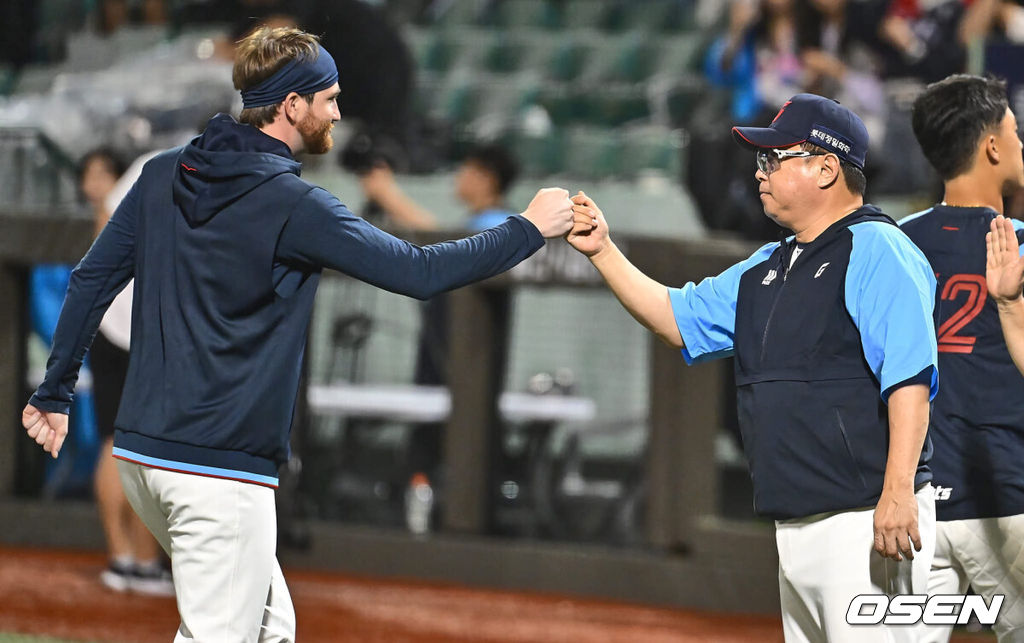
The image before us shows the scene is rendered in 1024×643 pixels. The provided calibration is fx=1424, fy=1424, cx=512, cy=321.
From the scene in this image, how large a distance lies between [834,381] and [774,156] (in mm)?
540

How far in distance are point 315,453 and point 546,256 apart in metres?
1.74

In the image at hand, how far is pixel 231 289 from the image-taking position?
315cm

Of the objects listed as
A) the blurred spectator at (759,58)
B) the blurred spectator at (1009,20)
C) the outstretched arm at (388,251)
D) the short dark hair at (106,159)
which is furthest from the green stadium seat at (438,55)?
the outstretched arm at (388,251)

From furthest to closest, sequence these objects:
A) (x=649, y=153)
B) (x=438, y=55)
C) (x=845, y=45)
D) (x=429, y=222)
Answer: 1. (x=438, y=55)
2. (x=649, y=153)
3. (x=845, y=45)
4. (x=429, y=222)

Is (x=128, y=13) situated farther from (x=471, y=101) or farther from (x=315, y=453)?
(x=315, y=453)

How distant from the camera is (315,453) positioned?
7.76 metres

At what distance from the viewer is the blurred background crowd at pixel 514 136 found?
7.62 metres

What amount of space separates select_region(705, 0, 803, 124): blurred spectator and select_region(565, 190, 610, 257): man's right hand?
5118mm

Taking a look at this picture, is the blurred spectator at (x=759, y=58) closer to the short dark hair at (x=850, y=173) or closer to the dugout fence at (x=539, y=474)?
the dugout fence at (x=539, y=474)

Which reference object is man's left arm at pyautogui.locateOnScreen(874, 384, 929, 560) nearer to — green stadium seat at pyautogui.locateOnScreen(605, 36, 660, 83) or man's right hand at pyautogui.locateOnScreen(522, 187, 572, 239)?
man's right hand at pyautogui.locateOnScreen(522, 187, 572, 239)

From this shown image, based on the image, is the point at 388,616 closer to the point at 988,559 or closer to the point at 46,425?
the point at 46,425

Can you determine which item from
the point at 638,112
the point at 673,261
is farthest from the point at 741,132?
the point at 638,112

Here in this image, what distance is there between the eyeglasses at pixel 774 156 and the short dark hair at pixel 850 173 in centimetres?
1

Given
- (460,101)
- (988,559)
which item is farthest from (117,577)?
(460,101)
